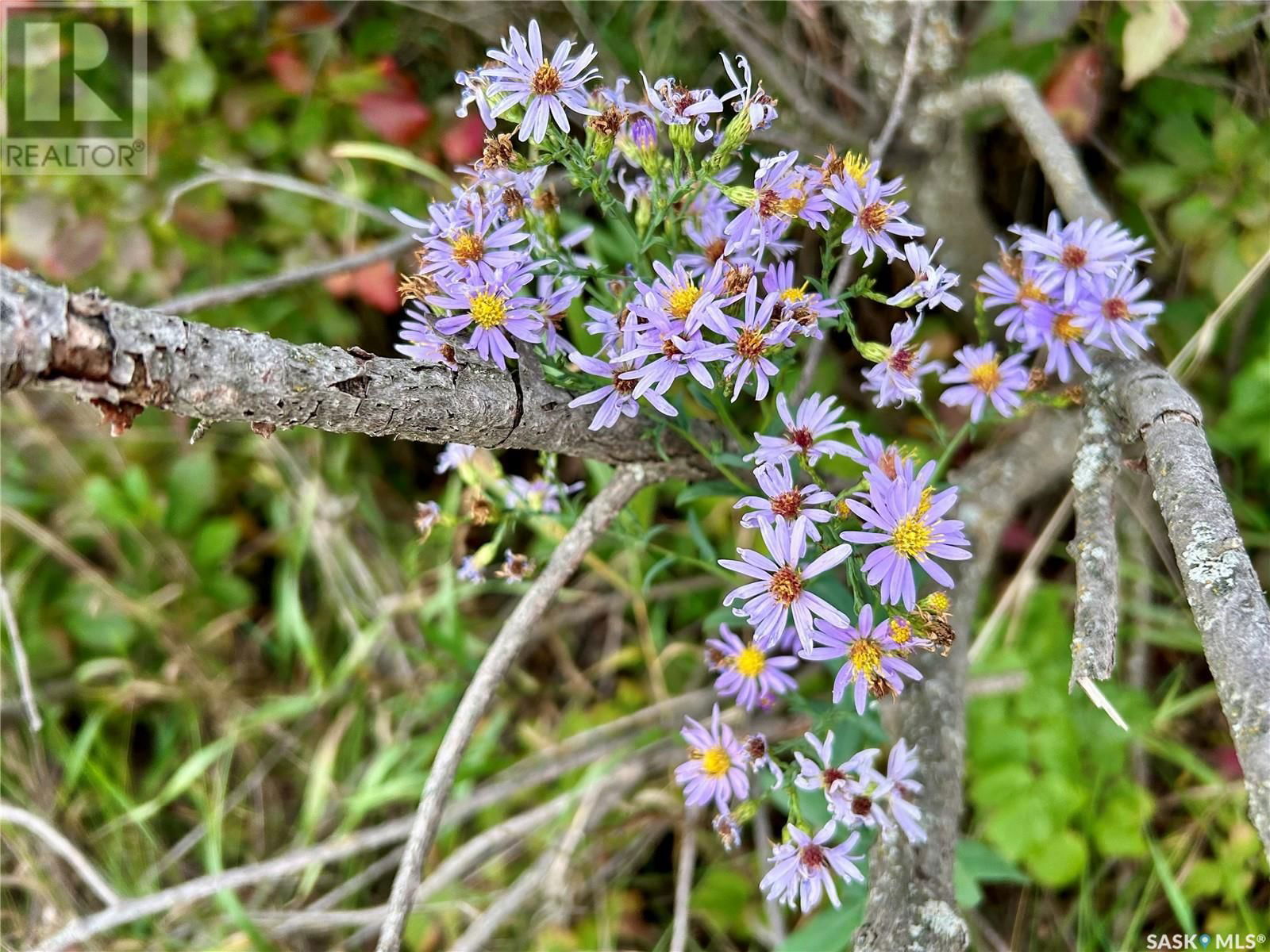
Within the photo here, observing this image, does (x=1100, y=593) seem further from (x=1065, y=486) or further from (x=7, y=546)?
(x=7, y=546)

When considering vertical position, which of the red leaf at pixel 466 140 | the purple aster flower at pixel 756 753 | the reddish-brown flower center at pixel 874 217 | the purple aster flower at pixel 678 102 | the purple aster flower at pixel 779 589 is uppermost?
the red leaf at pixel 466 140

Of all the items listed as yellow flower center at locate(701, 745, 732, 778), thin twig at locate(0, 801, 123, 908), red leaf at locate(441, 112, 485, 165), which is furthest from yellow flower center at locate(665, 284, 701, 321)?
thin twig at locate(0, 801, 123, 908)

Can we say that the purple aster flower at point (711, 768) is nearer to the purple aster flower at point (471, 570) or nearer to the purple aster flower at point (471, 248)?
the purple aster flower at point (471, 570)

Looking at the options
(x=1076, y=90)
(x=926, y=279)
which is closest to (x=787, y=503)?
(x=926, y=279)

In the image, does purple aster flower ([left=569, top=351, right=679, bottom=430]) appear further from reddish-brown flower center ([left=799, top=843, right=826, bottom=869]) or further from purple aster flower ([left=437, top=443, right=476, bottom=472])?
reddish-brown flower center ([left=799, top=843, right=826, bottom=869])

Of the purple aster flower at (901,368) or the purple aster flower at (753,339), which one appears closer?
the purple aster flower at (753,339)

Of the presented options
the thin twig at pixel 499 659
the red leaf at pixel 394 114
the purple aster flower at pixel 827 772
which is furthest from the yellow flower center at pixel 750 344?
the red leaf at pixel 394 114
